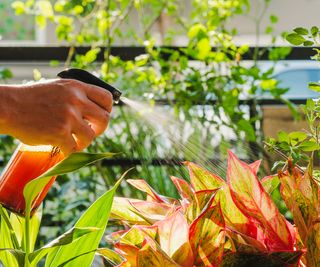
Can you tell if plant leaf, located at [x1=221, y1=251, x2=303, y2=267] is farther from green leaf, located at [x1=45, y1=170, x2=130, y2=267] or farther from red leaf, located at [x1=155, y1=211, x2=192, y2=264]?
green leaf, located at [x1=45, y1=170, x2=130, y2=267]

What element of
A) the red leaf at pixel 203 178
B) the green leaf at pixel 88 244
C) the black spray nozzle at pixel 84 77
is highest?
the black spray nozzle at pixel 84 77

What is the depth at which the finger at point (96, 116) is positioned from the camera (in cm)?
96

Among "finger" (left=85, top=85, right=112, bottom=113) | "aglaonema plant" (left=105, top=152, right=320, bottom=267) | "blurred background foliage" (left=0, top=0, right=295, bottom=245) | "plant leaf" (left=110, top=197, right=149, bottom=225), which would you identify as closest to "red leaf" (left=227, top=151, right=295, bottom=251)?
"aglaonema plant" (left=105, top=152, right=320, bottom=267)

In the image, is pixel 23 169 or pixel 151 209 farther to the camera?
pixel 23 169

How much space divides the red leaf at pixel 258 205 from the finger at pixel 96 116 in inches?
9.4

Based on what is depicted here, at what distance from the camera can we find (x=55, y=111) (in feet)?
3.15

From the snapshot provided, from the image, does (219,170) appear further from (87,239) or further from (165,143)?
(165,143)

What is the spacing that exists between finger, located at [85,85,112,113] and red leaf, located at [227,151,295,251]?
0.24m

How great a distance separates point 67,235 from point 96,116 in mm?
220

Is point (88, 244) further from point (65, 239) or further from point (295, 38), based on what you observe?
point (295, 38)

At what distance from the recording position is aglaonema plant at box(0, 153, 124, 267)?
0.81m

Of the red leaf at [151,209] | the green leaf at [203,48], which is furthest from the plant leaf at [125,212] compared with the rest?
the green leaf at [203,48]

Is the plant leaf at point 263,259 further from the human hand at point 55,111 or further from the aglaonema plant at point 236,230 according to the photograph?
the human hand at point 55,111

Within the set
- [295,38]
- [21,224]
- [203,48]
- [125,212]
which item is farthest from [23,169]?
[203,48]
